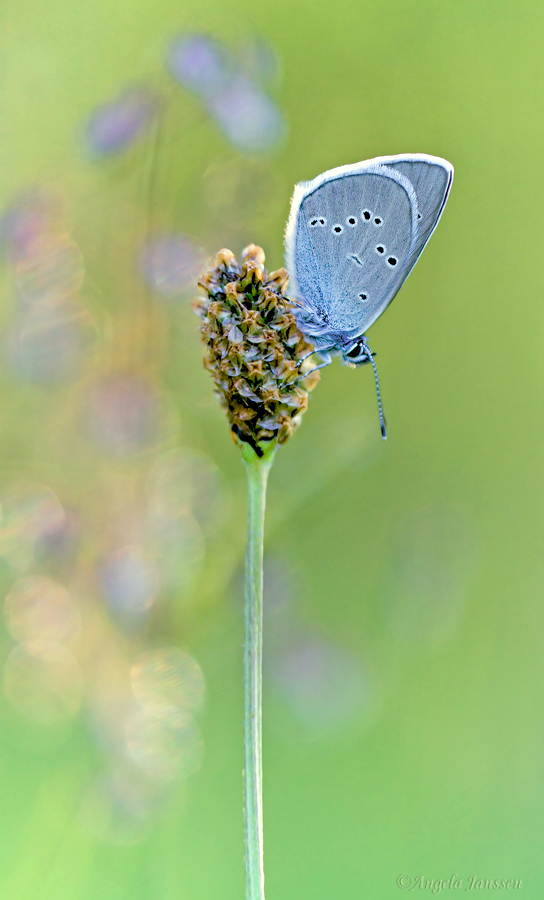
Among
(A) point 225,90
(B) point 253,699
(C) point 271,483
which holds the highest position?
(A) point 225,90

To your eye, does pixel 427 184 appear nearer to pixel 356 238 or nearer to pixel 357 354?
pixel 356 238

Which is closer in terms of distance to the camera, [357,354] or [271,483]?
[357,354]

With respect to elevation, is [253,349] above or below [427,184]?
below

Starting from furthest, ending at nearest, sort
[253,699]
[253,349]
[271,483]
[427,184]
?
[271,483]
[427,184]
[253,349]
[253,699]

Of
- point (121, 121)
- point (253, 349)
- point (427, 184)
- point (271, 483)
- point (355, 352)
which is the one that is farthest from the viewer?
point (121, 121)

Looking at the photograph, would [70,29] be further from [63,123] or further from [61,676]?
[61,676]
